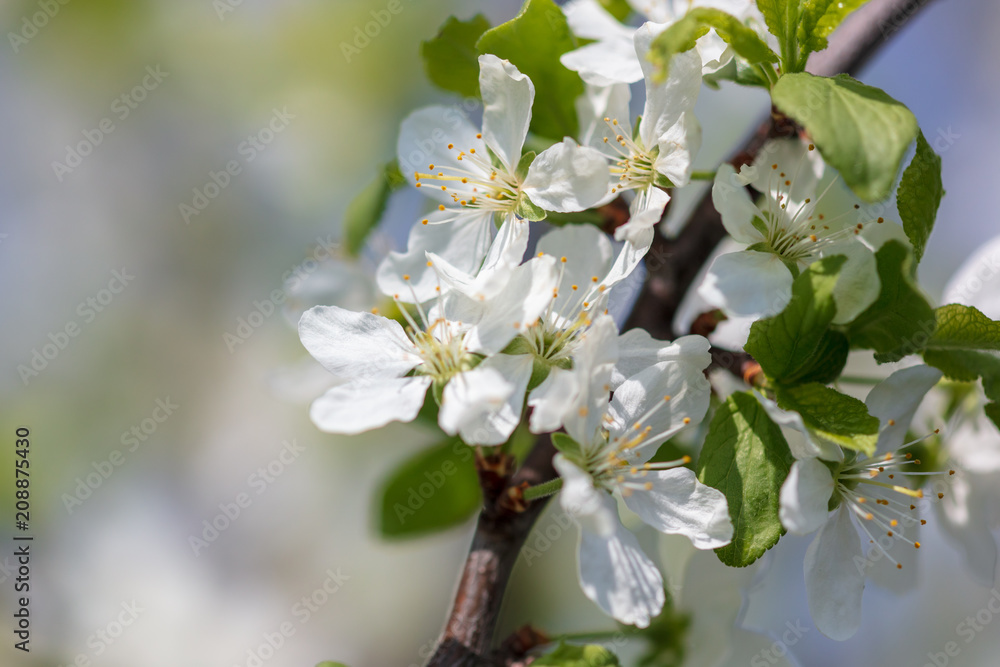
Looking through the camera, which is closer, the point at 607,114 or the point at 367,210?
the point at 607,114

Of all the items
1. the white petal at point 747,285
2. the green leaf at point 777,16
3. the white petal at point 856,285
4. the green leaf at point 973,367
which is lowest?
the green leaf at point 973,367

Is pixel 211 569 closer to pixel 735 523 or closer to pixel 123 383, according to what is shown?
pixel 123 383

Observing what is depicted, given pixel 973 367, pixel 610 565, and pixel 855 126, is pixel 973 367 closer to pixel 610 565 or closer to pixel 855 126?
pixel 855 126

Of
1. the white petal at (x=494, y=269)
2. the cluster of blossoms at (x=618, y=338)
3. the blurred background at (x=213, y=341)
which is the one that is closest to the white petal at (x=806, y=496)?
the cluster of blossoms at (x=618, y=338)

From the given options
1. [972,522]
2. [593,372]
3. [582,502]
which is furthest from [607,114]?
[972,522]

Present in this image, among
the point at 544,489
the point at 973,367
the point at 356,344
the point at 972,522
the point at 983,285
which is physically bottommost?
the point at 972,522

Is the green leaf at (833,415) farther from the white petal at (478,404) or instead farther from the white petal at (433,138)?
the white petal at (433,138)

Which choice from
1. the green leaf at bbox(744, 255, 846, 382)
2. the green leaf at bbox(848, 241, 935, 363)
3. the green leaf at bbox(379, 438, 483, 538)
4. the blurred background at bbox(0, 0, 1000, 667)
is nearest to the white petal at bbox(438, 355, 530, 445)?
the green leaf at bbox(744, 255, 846, 382)
